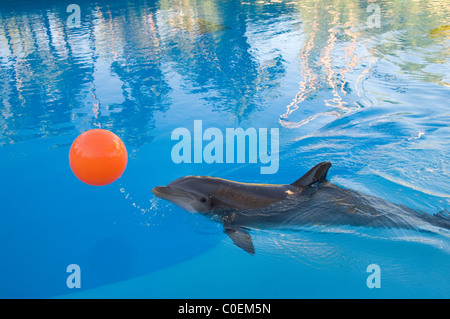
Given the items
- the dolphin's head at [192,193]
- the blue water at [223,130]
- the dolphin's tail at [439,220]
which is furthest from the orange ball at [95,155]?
the dolphin's tail at [439,220]

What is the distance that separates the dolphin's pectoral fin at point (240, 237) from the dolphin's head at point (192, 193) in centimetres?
33

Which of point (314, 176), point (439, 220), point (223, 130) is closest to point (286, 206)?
point (314, 176)

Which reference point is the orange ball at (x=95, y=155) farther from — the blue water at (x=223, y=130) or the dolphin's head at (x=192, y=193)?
the blue water at (x=223, y=130)

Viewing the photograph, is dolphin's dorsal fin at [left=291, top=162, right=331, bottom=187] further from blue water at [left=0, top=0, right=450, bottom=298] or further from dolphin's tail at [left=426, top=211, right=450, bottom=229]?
dolphin's tail at [left=426, top=211, right=450, bottom=229]

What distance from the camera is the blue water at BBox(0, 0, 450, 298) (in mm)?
4117

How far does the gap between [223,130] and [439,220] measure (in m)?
3.86

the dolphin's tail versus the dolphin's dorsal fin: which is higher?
the dolphin's dorsal fin

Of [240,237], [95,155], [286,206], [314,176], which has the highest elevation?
[95,155]

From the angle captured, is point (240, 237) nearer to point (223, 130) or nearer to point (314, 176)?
point (314, 176)

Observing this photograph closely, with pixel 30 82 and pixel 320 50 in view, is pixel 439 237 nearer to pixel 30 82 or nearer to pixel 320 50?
pixel 320 50

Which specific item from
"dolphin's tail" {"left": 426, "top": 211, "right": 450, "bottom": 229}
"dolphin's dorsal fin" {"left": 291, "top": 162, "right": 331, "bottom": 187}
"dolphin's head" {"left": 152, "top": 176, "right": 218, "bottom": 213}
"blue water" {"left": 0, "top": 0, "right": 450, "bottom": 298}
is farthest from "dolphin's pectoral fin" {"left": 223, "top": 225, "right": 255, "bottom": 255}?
"dolphin's tail" {"left": 426, "top": 211, "right": 450, "bottom": 229}

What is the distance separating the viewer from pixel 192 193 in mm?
4578

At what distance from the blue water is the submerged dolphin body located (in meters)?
0.14

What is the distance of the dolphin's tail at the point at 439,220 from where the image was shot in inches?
180
